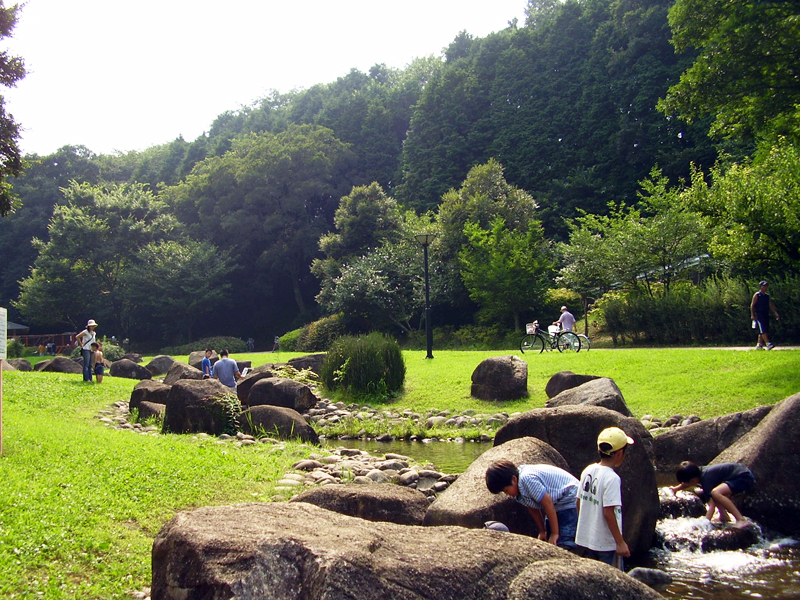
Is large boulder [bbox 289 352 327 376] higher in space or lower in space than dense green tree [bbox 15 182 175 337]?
lower

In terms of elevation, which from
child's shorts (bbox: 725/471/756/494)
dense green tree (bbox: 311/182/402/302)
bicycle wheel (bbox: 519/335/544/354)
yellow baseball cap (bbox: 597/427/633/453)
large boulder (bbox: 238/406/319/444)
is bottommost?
large boulder (bbox: 238/406/319/444)

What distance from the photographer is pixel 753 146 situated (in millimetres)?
36531

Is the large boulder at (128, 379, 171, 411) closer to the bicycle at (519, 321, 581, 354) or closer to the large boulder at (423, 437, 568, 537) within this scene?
the large boulder at (423, 437, 568, 537)

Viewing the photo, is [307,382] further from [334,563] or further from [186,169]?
[186,169]

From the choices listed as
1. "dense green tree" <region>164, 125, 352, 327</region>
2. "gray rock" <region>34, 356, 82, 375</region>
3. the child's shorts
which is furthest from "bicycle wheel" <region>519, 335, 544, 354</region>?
"dense green tree" <region>164, 125, 352, 327</region>

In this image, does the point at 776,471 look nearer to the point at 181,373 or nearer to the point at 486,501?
the point at 486,501

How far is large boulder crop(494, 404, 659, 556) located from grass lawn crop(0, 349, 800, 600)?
3350 millimetres

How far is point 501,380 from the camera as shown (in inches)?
653

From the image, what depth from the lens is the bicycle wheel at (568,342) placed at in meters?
22.3

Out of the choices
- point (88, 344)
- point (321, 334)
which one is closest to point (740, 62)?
point (88, 344)

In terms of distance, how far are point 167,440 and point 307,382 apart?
983 cm

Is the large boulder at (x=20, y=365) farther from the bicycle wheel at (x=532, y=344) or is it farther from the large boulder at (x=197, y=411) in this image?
the bicycle wheel at (x=532, y=344)

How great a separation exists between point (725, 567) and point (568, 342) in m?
16.4

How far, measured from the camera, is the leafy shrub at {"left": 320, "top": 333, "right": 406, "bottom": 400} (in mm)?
18531
